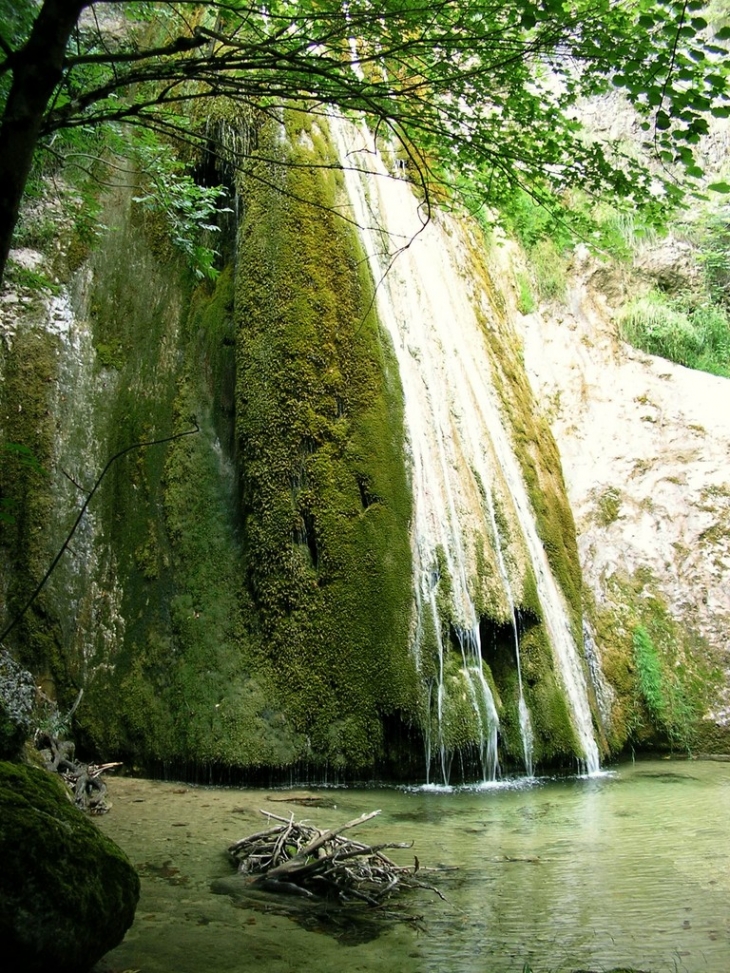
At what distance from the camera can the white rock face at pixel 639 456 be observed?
9836 millimetres

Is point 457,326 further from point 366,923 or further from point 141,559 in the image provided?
point 366,923

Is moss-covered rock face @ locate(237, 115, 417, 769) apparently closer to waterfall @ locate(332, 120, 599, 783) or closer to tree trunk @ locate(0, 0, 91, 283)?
waterfall @ locate(332, 120, 599, 783)

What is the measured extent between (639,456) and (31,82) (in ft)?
32.0

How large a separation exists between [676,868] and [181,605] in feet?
15.1

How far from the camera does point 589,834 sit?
5188mm

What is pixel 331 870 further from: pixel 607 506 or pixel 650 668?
pixel 607 506

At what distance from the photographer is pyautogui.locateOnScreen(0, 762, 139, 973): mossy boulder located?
8.39 ft

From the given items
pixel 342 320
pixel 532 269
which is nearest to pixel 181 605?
pixel 342 320

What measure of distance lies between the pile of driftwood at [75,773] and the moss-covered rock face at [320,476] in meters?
1.74

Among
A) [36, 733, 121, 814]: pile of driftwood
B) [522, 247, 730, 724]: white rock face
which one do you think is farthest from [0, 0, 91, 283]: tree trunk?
[522, 247, 730, 724]: white rock face

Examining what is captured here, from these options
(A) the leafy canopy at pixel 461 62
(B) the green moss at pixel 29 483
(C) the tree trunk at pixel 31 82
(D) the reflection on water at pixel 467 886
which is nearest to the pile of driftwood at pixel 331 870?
(D) the reflection on water at pixel 467 886

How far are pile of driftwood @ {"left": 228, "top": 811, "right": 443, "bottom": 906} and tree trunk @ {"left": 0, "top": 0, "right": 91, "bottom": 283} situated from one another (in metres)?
2.79

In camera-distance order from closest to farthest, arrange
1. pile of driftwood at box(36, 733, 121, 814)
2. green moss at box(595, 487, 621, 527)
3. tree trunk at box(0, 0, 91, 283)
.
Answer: tree trunk at box(0, 0, 91, 283) → pile of driftwood at box(36, 733, 121, 814) → green moss at box(595, 487, 621, 527)

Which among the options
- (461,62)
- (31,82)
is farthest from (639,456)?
(31,82)
